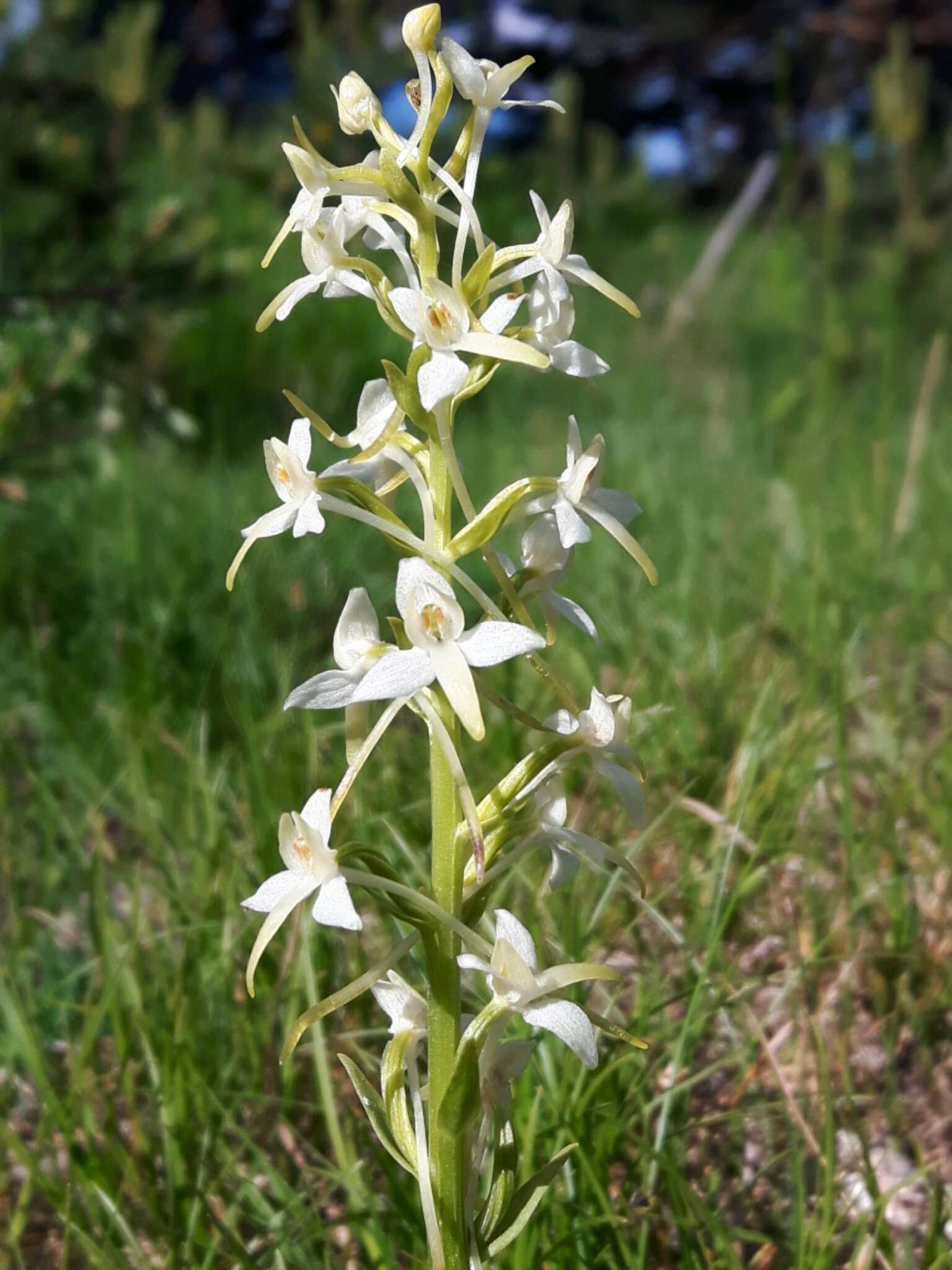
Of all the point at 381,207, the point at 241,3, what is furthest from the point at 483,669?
the point at 241,3

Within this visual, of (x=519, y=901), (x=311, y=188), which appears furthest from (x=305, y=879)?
(x=519, y=901)

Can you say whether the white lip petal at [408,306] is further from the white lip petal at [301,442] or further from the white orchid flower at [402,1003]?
the white orchid flower at [402,1003]

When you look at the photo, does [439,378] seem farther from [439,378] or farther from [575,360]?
[575,360]

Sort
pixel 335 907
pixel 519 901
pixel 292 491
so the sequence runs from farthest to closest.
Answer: pixel 519 901 → pixel 292 491 → pixel 335 907

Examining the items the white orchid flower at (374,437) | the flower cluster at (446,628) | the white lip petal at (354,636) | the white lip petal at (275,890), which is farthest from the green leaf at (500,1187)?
the white orchid flower at (374,437)

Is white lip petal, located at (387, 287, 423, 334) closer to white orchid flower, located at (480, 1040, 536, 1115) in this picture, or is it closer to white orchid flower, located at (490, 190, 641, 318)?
white orchid flower, located at (490, 190, 641, 318)

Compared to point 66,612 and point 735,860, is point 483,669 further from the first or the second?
point 66,612
